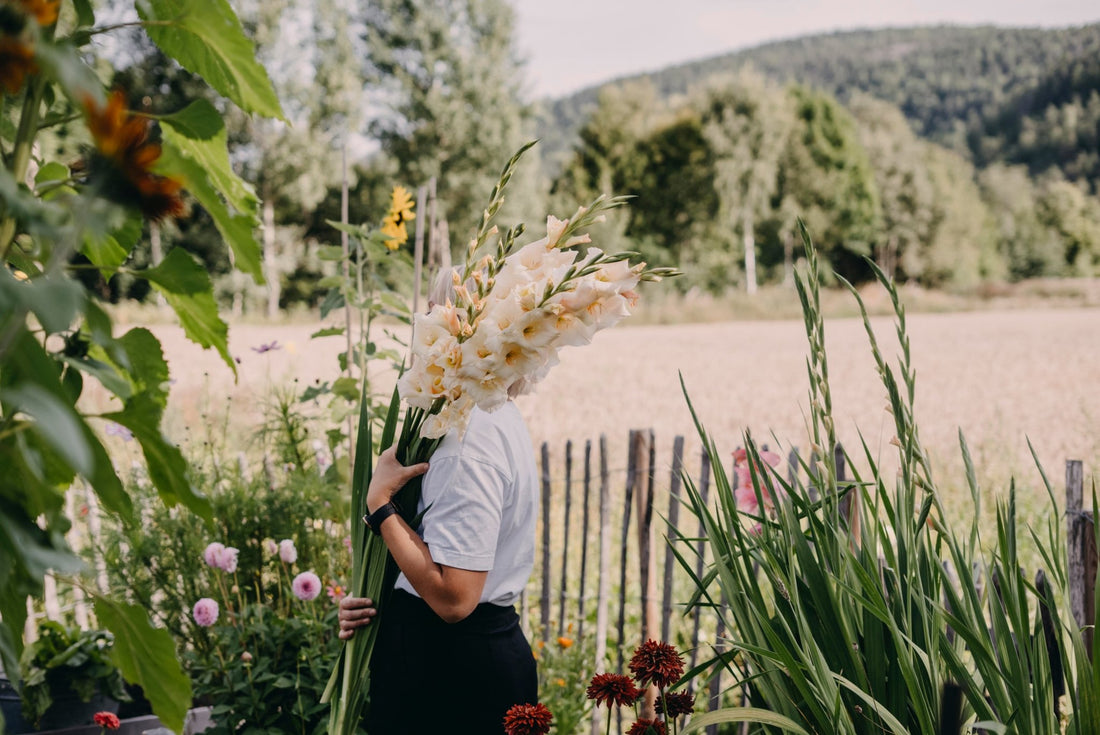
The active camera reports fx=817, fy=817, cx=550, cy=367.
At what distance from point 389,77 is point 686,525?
85.6 ft

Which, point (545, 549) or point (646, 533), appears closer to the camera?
point (646, 533)

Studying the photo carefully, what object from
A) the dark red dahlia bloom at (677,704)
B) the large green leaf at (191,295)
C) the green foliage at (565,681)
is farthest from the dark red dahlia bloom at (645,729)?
the green foliage at (565,681)

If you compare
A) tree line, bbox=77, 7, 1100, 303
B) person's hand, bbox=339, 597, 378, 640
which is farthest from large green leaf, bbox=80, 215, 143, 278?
tree line, bbox=77, 7, 1100, 303

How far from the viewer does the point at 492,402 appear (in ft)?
4.15

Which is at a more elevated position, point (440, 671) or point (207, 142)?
point (207, 142)

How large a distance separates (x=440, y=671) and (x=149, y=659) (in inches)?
37.4

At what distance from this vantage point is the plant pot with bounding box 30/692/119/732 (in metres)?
2.59

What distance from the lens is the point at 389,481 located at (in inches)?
60.5

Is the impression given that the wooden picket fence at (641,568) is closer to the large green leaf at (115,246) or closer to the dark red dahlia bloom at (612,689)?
the dark red dahlia bloom at (612,689)

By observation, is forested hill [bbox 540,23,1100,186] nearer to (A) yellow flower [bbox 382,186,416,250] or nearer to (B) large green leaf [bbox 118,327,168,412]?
(A) yellow flower [bbox 382,186,416,250]

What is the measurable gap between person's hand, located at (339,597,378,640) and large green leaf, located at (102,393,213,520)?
743 mm

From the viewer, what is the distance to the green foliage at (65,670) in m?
2.50

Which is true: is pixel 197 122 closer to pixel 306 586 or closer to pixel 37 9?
pixel 37 9

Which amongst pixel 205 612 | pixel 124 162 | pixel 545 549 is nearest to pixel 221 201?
pixel 124 162
